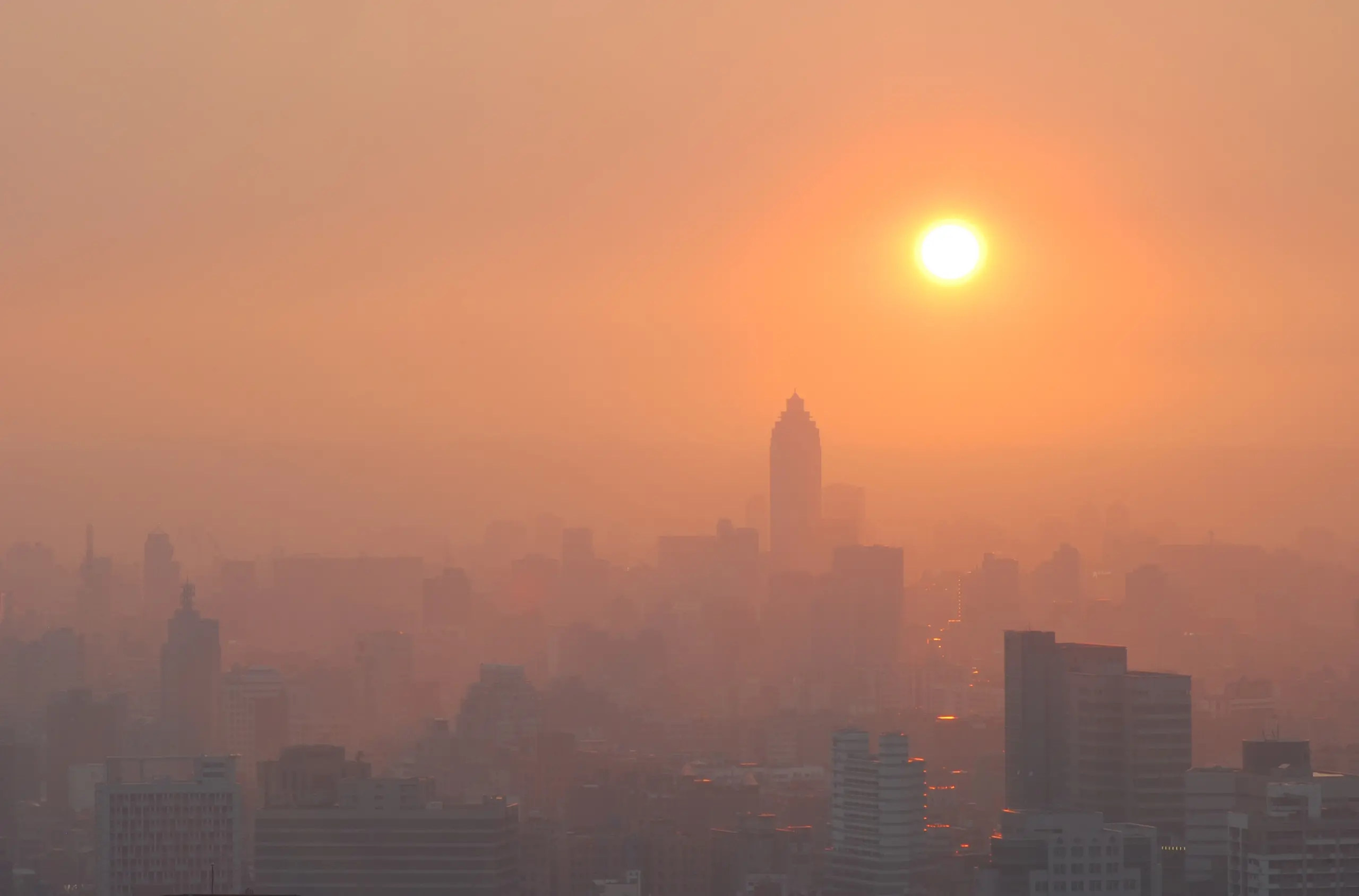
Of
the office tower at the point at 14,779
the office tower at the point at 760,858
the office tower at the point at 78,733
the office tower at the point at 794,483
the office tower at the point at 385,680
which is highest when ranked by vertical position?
the office tower at the point at 794,483

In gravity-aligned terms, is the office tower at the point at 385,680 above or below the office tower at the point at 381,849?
above

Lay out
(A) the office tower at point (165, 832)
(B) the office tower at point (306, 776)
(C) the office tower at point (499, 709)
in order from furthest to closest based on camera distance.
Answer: (C) the office tower at point (499, 709), (B) the office tower at point (306, 776), (A) the office tower at point (165, 832)

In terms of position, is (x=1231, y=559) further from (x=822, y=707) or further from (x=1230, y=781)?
(x=1230, y=781)

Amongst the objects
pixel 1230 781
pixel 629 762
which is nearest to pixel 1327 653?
pixel 629 762

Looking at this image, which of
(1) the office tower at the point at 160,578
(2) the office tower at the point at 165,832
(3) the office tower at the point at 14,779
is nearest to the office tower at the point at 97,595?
(1) the office tower at the point at 160,578

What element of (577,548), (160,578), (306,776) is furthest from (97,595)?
(306,776)

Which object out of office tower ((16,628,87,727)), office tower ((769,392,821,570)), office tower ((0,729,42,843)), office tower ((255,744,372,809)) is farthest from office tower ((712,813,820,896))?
office tower ((769,392,821,570))

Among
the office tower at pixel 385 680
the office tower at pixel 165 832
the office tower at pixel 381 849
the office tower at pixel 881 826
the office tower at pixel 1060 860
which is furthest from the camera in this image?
the office tower at pixel 385 680

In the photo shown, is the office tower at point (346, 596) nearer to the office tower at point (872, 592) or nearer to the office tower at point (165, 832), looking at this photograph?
the office tower at point (872, 592)
